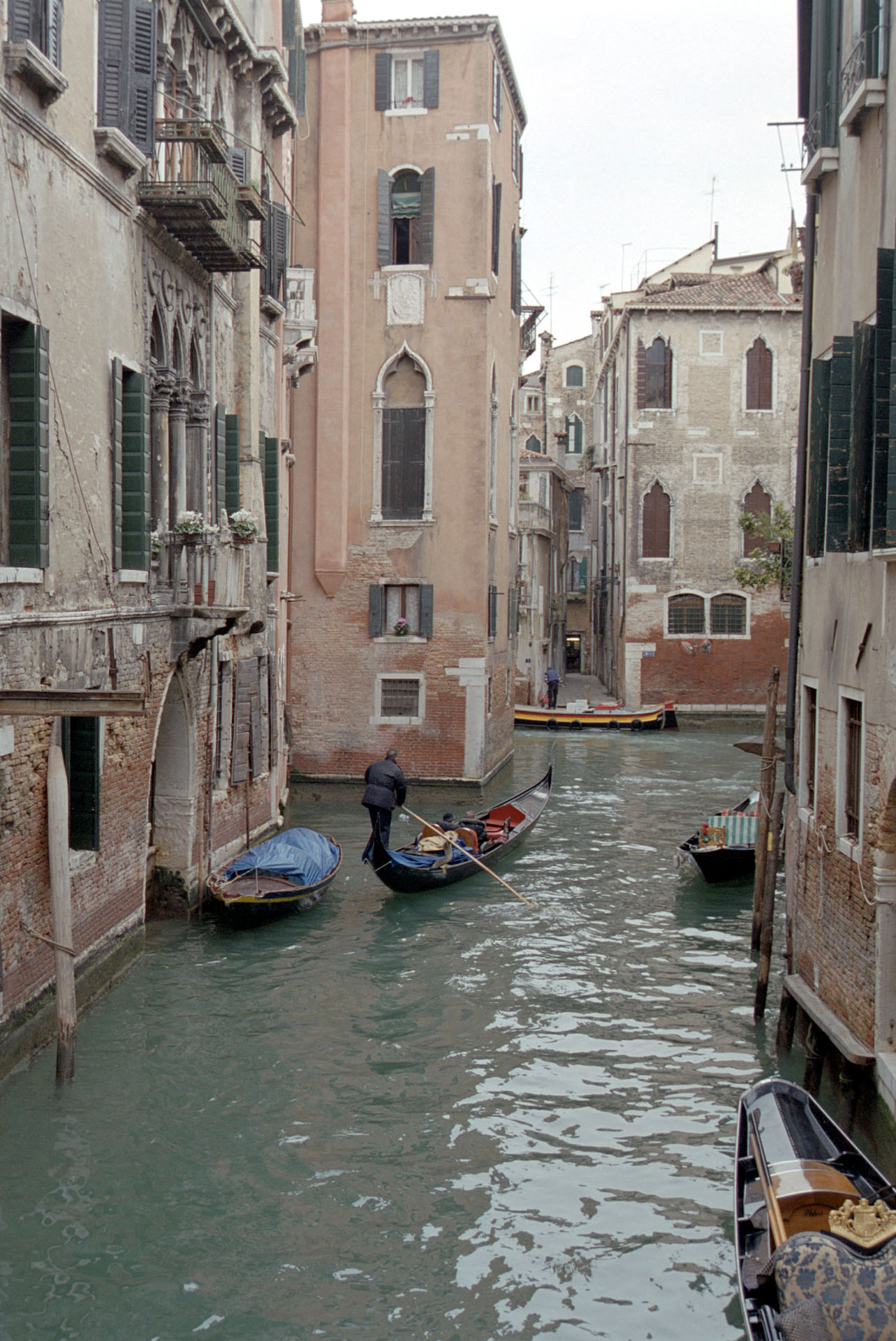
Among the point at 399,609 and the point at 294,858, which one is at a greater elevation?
the point at 399,609

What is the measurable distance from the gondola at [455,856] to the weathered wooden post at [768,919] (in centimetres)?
415

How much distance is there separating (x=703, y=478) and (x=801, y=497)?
23669mm

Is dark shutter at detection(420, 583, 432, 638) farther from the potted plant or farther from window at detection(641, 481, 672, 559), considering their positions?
window at detection(641, 481, 672, 559)

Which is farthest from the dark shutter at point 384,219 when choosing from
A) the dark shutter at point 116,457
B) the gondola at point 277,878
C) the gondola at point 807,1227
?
the gondola at point 807,1227

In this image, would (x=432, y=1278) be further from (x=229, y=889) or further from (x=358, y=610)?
(x=358, y=610)

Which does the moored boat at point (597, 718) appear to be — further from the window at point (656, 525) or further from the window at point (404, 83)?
the window at point (404, 83)

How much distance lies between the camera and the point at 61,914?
828 centimetres

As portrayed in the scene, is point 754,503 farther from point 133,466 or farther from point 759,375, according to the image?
point 133,466

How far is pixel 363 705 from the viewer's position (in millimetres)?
21469

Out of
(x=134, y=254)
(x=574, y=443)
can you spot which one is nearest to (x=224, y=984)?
(x=134, y=254)

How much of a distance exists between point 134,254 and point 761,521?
23141mm

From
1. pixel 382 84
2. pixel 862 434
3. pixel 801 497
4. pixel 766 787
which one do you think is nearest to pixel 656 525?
pixel 382 84

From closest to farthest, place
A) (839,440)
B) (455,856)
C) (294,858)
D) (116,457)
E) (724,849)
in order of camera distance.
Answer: (839,440), (116,457), (294,858), (724,849), (455,856)

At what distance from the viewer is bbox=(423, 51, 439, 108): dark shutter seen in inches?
819
